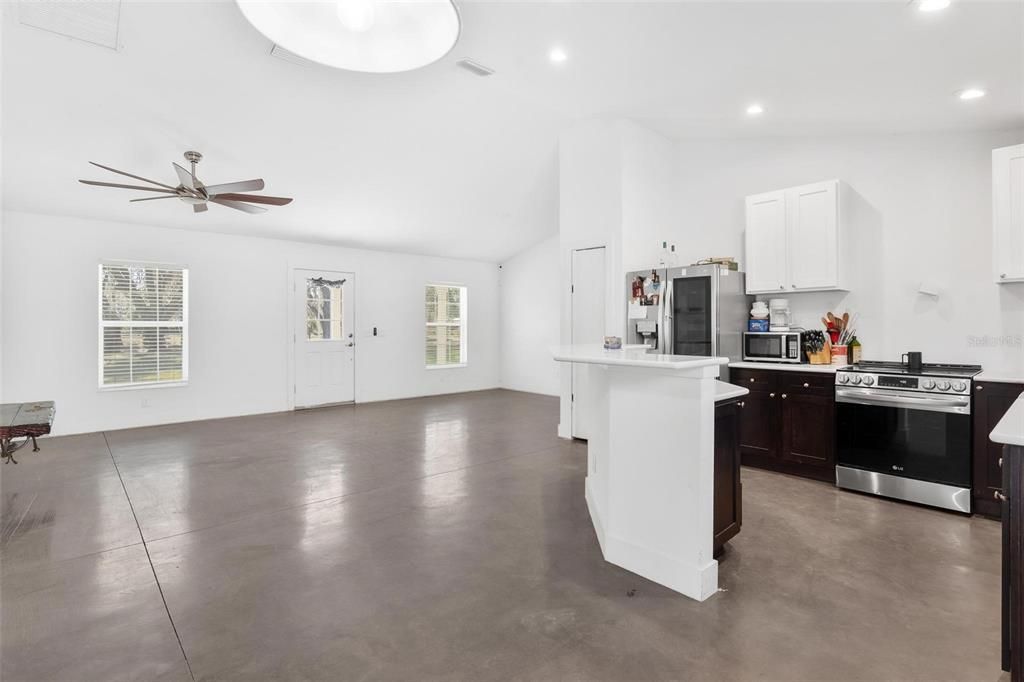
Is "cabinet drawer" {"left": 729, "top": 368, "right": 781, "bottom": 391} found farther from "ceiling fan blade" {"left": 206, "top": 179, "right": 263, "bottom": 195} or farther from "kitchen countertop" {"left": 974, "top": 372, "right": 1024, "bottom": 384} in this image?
"ceiling fan blade" {"left": 206, "top": 179, "right": 263, "bottom": 195}

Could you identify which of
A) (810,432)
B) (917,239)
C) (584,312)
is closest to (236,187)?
(584,312)

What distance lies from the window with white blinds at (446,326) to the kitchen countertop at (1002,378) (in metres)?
7.58

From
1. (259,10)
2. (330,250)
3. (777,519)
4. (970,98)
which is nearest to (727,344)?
(777,519)

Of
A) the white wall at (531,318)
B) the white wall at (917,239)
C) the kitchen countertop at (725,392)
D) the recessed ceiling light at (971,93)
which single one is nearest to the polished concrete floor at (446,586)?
the kitchen countertop at (725,392)

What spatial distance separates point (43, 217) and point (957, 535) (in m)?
8.99

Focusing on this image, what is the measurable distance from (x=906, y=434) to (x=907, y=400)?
25 centimetres

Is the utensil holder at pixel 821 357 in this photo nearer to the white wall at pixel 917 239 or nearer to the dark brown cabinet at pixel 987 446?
the white wall at pixel 917 239

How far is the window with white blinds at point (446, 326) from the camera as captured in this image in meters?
9.20

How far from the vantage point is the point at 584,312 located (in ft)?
17.4

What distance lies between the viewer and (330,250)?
7.89m

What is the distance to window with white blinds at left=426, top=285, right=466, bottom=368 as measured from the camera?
9.20m

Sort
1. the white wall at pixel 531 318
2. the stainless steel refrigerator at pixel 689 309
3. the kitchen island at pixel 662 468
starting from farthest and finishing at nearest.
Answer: the white wall at pixel 531 318, the stainless steel refrigerator at pixel 689 309, the kitchen island at pixel 662 468

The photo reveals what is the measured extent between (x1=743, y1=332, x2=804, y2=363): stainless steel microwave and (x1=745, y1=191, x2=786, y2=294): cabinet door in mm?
434

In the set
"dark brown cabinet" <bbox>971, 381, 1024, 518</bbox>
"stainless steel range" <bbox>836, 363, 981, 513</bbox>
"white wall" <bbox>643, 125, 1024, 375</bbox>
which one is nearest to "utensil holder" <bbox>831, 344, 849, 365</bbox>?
"white wall" <bbox>643, 125, 1024, 375</bbox>
